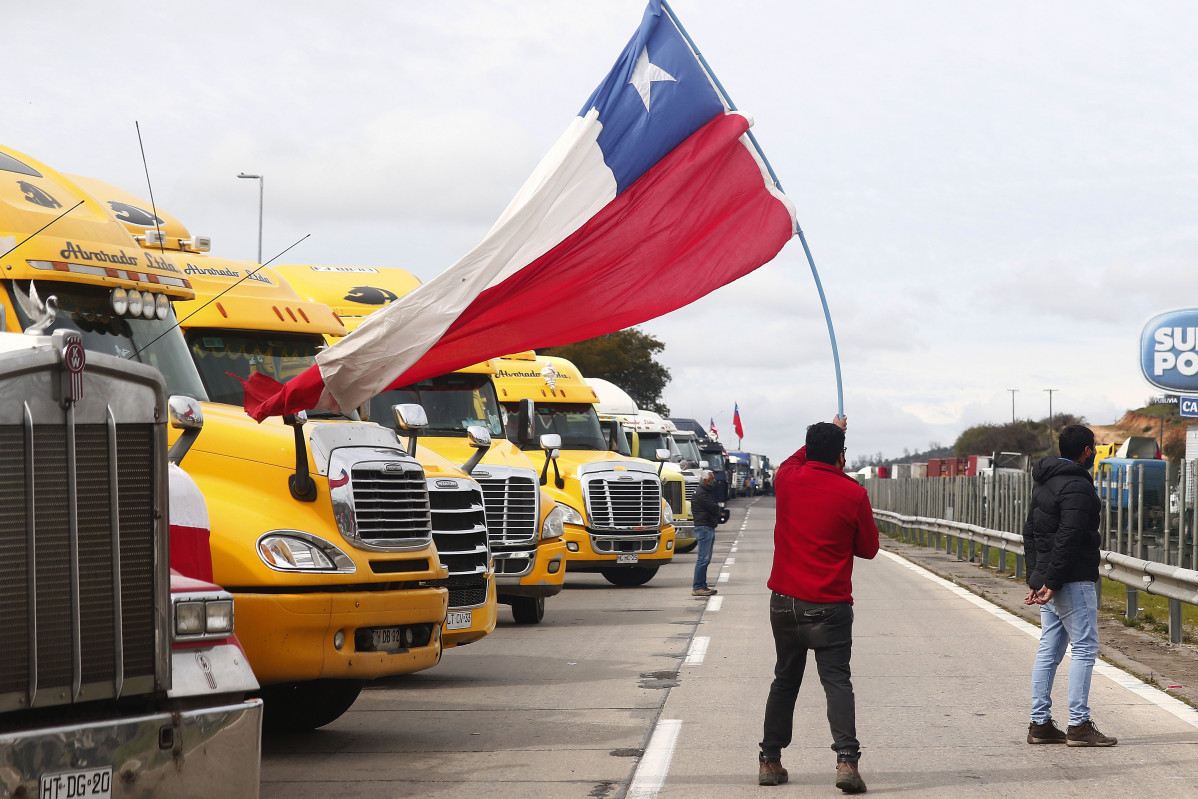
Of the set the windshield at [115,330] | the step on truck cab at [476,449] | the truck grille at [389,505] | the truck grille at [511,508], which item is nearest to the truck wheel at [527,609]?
the step on truck cab at [476,449]

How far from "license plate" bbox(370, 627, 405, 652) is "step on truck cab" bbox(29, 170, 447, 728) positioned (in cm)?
1

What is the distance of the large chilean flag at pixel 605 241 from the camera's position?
26.6ft

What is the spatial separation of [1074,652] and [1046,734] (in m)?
0.55

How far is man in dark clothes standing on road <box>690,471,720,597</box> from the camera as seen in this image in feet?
66.5

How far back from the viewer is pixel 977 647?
1373cm

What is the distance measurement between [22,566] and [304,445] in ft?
12.3

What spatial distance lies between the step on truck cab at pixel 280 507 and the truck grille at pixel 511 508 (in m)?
5.80

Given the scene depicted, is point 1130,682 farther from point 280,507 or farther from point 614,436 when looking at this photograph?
point 614,436

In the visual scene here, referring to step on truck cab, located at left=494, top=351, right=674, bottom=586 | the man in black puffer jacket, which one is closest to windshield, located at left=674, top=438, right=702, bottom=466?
step on truck cab, located at left=494, top=351, right=674, bottom=586

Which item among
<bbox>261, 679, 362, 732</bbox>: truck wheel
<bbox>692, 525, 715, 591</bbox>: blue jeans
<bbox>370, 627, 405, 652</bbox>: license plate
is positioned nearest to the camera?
<bbox>370, 627, 405, 652</bbox>: license plate

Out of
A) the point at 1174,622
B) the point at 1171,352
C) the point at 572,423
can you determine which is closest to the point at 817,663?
the point at 1174,622

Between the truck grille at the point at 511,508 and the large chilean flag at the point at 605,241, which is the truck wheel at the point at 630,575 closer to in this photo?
the truck grille at the point at 511,508

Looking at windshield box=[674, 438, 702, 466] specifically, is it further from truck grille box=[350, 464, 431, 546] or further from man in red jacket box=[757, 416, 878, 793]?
man in red jacket box=[757, 416, 878, 793]

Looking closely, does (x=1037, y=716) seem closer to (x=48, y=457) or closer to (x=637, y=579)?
(x=48, y=457)
